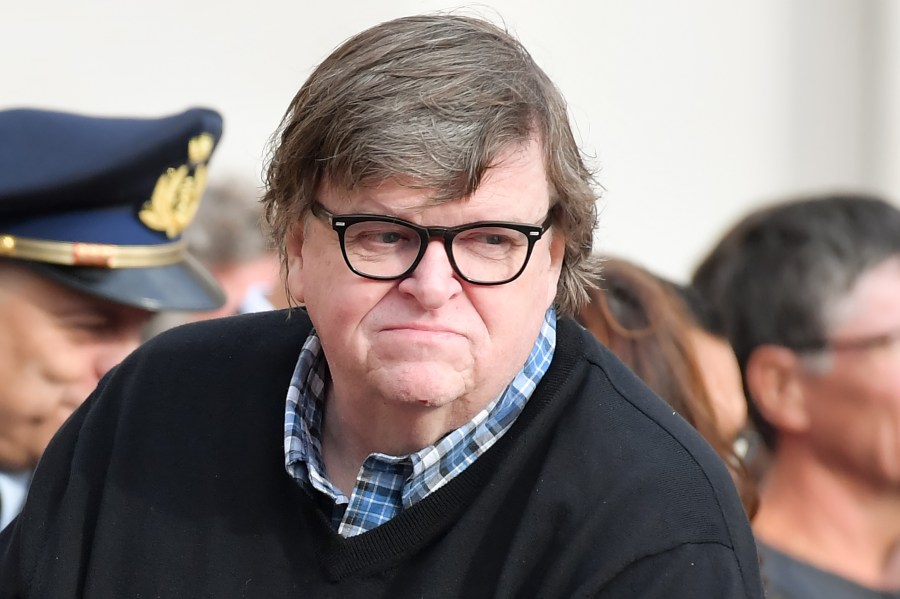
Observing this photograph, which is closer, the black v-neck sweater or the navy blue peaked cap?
the black v-neck sweater

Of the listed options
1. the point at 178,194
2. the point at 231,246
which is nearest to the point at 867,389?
the point at 178,194

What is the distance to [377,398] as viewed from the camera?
1.97 metres

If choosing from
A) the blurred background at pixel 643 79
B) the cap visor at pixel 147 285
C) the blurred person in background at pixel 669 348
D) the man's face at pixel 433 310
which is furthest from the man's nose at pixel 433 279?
the blurred background at pixel 643 79

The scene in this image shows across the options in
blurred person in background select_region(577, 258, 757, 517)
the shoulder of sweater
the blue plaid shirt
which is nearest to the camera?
the blue plaid shirt

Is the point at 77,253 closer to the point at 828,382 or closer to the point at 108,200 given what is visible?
the point at 108,200

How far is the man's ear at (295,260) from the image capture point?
2.07 metres

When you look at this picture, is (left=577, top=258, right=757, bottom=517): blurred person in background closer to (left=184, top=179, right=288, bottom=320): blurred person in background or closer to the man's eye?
the man's eye

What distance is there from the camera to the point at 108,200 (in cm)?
322

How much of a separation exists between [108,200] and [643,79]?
157 inches

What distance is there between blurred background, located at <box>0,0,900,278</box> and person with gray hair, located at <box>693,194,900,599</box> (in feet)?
6.97

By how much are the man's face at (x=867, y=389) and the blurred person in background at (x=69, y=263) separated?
61.2 inches

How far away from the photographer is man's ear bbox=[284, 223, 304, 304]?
2068 mm

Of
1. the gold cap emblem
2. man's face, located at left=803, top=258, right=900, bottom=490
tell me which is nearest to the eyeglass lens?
the gold cap emblem

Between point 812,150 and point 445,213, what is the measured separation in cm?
589
